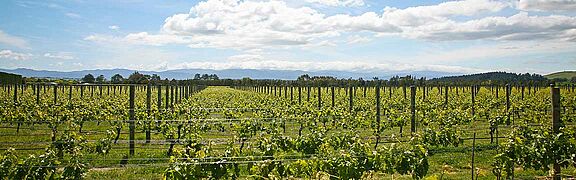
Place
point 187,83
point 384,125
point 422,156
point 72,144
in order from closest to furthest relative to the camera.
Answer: point 422,156
point 72,144
point 384,125
point 187,83

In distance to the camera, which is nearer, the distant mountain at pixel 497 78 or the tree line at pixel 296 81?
the tree line at pixel 296 81

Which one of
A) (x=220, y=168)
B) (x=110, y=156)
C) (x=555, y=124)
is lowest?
(x=110, y=156)

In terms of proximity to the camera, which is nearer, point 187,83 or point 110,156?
point 110,156

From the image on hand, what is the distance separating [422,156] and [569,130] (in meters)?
2.63

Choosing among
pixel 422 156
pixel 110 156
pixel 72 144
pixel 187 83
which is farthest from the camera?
pixel 187 83

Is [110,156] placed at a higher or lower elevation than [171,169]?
lower

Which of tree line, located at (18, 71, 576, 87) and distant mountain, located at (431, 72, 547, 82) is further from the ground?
distant mountain, located at (431, 72, 547, 82)

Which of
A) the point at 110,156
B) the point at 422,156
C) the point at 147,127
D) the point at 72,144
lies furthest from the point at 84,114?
the point at 422,156

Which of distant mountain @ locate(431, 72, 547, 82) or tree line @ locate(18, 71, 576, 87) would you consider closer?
tree line @ locate(18, 71, 576, 87)

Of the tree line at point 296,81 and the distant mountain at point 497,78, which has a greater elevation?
the distant mountain at point 497,78

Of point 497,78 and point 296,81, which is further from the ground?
point 497,78

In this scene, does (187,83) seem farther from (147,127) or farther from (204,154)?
(204,154)

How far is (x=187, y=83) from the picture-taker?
2533 centimetres

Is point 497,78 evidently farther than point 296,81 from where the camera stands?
Yes
